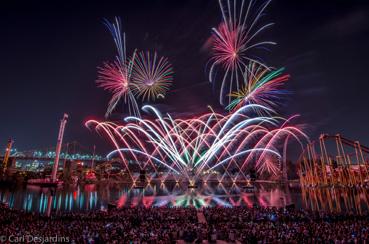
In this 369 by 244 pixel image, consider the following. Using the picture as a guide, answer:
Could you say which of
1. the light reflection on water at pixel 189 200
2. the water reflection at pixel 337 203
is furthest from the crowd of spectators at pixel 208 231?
the water reflection at pixel 337 203

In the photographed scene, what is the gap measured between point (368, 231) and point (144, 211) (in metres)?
18.4

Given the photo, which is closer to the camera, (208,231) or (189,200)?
(208,231)

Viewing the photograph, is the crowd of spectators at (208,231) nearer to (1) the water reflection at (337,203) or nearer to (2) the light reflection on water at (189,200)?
(2) the light reflection on water at (189,200)

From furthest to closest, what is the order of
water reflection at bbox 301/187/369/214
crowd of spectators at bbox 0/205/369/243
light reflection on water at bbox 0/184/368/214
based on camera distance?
light reflection on water at bbox 0/184/368/214, water reflection at bbox 301/187/369/214, crowd of spectators at bbox 0/205/369/243

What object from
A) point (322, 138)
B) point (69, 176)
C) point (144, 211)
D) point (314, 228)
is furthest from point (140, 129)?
point (69, 176)

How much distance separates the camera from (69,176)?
401 ft

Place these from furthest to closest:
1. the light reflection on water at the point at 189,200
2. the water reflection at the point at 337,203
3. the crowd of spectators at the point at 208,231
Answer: the light reflection on water at the point at 189,200 < the water reflection at the point at 337,203 < the crowd of spectators at the point at 208,231

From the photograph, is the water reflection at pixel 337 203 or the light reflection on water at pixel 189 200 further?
the light reflection on water at pixel 189 200

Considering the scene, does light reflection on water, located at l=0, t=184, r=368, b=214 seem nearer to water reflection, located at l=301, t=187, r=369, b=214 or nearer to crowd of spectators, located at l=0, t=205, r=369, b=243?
water reflection, located at l=301, t=187, r=369, b=214

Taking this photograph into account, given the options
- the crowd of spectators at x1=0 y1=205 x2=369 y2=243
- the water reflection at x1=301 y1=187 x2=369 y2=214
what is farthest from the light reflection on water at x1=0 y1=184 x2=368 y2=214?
the crowd of spectators at x1=0 y1=205 x2=369 y2=243

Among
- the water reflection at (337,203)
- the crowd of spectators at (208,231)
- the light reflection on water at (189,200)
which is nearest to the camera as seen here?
the crowd of spectators at (208,231)

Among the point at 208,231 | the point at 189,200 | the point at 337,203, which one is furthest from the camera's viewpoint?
the point at 189,200

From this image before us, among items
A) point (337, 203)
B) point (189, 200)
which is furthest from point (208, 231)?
point (337, 203)

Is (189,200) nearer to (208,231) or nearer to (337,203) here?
(337,203)
